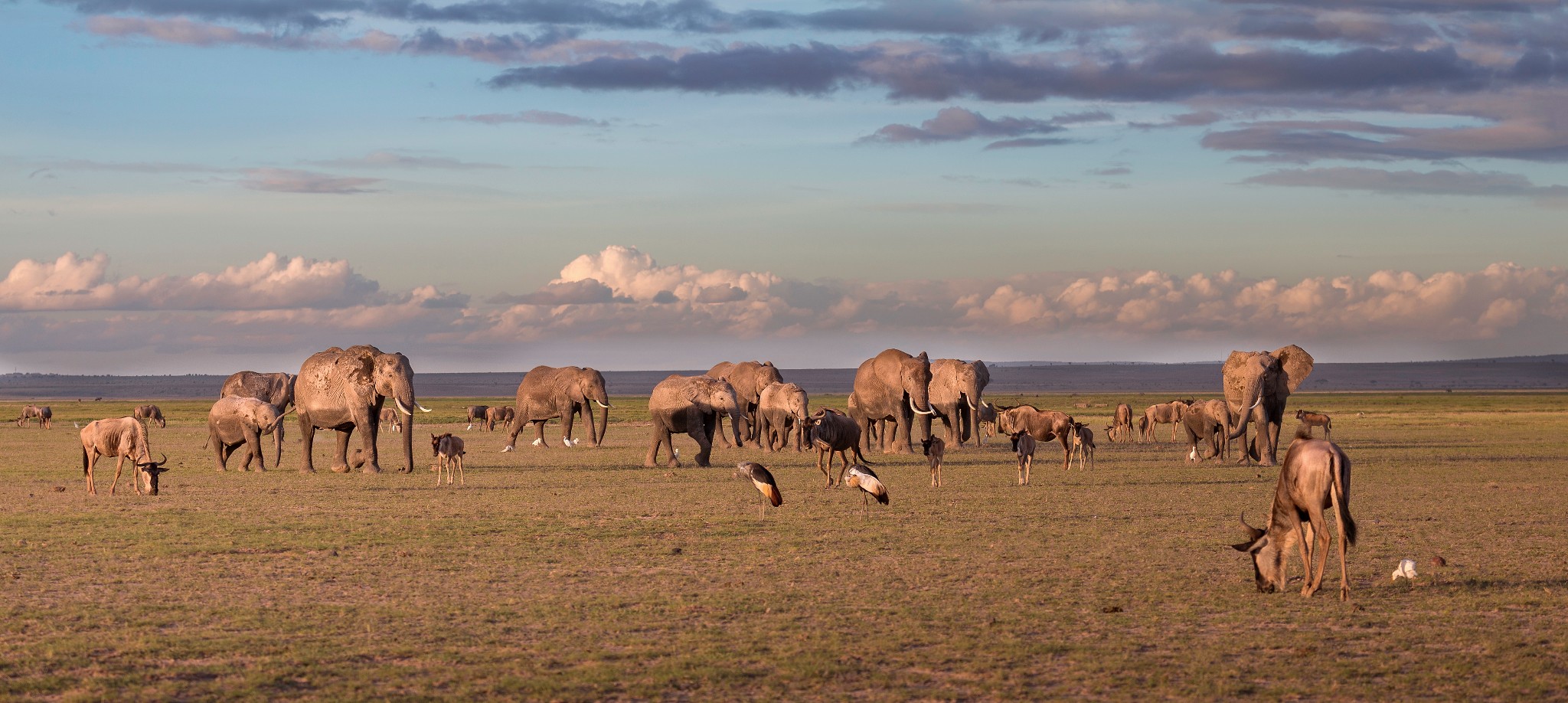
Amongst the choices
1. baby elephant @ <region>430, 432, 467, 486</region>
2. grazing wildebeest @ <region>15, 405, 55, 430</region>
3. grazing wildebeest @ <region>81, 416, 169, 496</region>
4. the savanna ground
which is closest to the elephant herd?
baby elephant @ <region>430, 432, 467, 486</region>

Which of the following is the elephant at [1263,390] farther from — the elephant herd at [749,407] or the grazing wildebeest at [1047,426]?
the grazing wildebeest at [1047,426]

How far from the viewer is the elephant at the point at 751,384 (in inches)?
1969

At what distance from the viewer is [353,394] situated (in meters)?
34.2

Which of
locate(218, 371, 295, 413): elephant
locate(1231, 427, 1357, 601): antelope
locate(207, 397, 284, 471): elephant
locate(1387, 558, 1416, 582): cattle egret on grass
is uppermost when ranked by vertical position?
locate(218, 371, 295, 413): elephant

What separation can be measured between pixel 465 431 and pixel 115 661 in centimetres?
5226

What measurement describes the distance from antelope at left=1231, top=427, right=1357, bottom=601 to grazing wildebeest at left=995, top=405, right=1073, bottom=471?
17.3 m

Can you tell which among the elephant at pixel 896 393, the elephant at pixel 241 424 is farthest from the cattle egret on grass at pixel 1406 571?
the elephant at pixel 896 393

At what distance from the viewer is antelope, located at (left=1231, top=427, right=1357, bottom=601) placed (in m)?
14.2

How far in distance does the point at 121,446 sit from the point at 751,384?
2609 cm

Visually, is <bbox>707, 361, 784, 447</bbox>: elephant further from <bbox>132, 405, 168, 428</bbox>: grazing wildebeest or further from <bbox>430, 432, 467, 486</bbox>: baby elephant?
<bbox>132, 405, 168, 428</bbox>: grazing wildebeest

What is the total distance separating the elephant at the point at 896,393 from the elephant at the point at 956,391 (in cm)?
63

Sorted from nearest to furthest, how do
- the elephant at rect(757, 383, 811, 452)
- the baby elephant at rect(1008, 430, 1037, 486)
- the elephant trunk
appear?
the baby elephant at rect(1008, 430, 1037, 486) < the elephant trunk < the elephant at rect(757, 383, 811, 452)

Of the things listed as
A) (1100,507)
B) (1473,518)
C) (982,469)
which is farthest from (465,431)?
(1473,518)

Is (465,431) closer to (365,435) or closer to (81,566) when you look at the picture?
(365,435)
